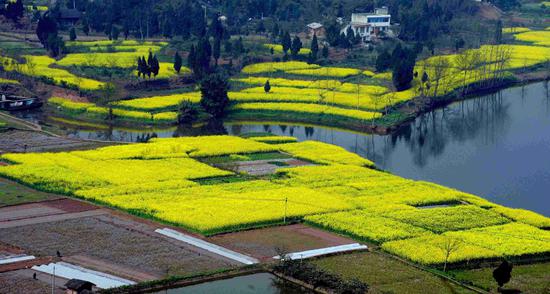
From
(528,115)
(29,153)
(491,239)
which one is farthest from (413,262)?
(528,115)

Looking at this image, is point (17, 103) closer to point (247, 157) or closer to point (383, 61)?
point (247, 157)

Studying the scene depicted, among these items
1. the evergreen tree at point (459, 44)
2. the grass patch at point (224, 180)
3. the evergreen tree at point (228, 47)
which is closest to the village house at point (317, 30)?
the evergreen tree at point (459, 44)

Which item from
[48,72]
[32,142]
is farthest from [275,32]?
[32,142]

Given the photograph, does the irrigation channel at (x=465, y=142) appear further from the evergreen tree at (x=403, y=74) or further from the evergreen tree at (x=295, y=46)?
the evergreen tree at (x=295, y=46)

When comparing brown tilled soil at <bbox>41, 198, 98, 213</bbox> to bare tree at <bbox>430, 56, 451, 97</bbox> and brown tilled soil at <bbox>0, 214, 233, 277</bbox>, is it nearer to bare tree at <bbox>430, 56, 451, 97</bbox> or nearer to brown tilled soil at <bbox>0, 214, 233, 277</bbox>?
brown tilled soil at <bbox>0, 214, 233, 277</bbox>

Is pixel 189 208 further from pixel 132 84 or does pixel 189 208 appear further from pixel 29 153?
pixel 132 84
